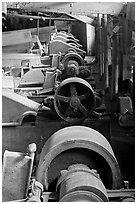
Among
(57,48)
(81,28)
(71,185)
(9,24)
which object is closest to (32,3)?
(71,185)

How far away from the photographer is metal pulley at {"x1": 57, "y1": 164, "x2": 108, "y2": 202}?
258cm

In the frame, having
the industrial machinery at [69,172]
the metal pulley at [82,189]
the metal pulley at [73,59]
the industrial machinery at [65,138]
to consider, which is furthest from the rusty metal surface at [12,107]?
the metal pulley at [73,59]

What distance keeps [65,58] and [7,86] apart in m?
2.87

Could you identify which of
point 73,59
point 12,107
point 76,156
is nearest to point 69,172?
point 76,156

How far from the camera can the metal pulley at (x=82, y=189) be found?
2.58 m

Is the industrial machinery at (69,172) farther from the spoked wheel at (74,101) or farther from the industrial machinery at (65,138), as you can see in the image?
the spoked wheel at (74,101)

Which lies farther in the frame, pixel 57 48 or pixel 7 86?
pixel 57 48

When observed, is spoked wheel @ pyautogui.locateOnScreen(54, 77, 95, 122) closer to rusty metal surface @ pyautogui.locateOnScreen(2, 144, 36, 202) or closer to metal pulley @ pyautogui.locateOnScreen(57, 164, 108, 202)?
metal pulley @ pyautogui.locateOnScreen(57, 164, 108, 202)

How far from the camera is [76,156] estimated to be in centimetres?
321

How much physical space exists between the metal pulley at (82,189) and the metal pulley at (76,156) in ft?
0.93

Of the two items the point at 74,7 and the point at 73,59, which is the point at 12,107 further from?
the point at 73,59

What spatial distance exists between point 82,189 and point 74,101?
2205 mm

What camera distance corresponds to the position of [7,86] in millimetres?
5039

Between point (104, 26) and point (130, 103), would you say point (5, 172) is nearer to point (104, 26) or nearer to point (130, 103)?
point (130, 103)
